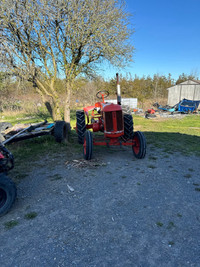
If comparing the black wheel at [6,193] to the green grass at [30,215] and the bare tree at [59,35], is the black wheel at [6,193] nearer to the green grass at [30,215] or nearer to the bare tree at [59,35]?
the green grass at [30,215]

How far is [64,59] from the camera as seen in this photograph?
656 cm

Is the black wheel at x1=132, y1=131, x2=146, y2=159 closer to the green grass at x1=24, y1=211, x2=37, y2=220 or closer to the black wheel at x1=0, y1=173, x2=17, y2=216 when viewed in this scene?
the green grass at x1=24, y1=211, x2=37, y2=220

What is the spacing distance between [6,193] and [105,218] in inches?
59.2

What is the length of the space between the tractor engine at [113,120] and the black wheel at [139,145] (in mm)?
480

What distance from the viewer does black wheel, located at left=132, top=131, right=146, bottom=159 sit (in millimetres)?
4328

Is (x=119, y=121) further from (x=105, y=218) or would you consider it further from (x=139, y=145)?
(x=105, y=218)

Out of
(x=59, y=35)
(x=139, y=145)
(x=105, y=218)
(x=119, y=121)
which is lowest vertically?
(x=105, y=218)

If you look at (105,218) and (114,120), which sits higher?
(114,120)

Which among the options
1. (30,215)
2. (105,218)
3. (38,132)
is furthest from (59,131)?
(105,218)

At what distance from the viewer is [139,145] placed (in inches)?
176

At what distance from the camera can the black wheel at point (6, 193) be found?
8.11 ft

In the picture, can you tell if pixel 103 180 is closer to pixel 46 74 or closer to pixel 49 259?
pixel 49 259

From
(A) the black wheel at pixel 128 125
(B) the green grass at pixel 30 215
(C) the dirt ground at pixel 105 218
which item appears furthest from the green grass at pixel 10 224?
(A) the black wheel at pixel 128 125

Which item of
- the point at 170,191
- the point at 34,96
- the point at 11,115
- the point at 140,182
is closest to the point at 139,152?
the point at 140,182
